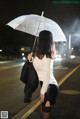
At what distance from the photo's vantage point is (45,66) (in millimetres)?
4512

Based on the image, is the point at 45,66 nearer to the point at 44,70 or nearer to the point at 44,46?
the point at 44,70

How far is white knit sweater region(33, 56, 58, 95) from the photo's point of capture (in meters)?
4.51

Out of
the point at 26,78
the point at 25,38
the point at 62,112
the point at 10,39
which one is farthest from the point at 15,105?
the point at 25,38

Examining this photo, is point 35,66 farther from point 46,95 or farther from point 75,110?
point 75,110

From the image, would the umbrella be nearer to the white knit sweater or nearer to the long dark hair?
the long dark hair

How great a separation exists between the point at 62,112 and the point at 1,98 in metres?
2.90

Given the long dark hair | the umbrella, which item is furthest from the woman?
the umbrella

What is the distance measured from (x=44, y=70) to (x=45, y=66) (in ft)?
0.18

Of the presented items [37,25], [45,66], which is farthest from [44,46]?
[37,25]

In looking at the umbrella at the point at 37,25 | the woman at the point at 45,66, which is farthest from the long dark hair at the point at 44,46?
the umbrella at the point at 37,25

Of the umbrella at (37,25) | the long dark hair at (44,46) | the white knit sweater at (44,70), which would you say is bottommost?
the white knit sweater at (44,70)

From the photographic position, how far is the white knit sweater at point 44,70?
4512mm

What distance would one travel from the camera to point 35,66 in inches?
181

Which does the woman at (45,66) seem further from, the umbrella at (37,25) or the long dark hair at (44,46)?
the umbrella at (37,25)
